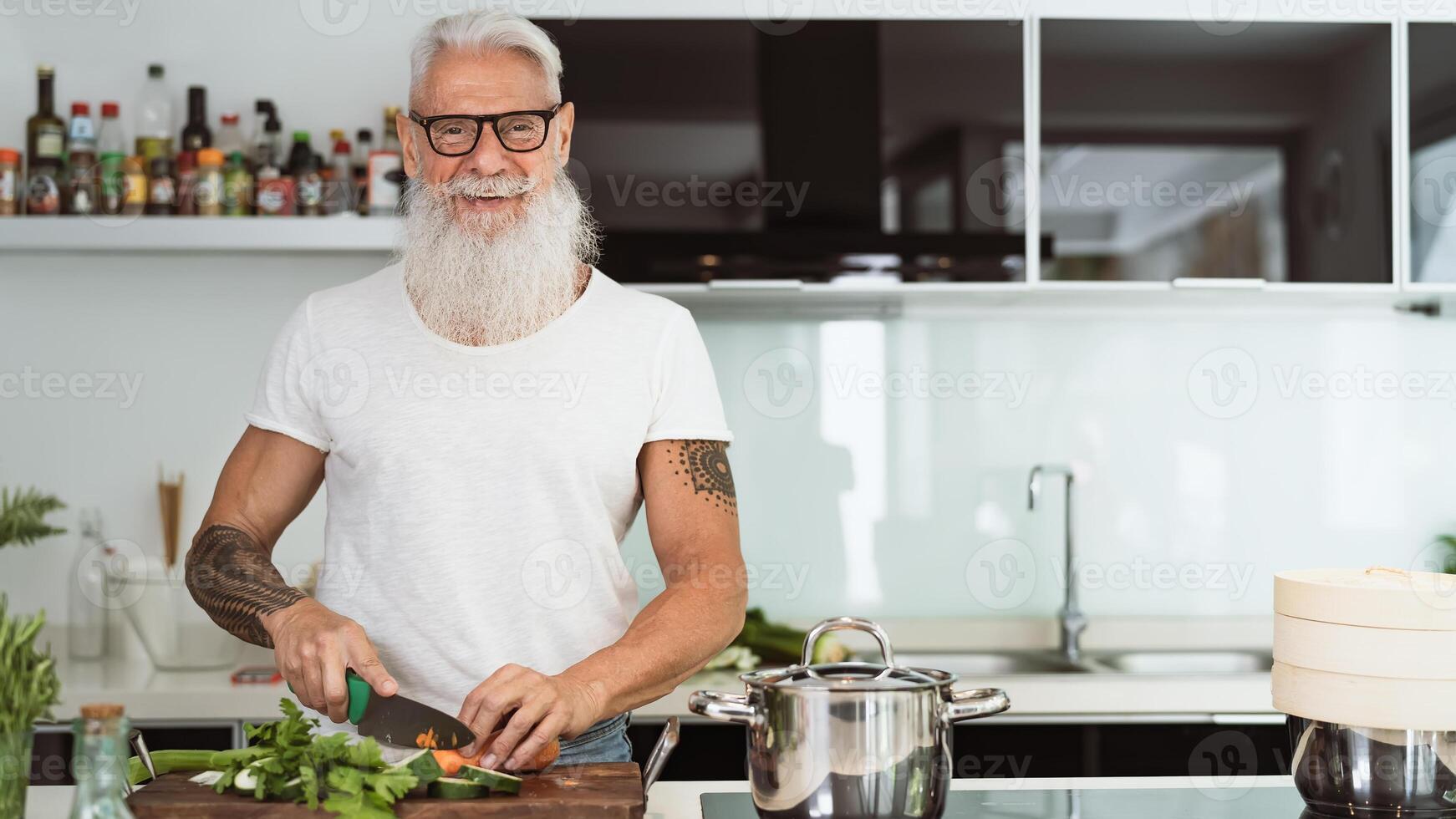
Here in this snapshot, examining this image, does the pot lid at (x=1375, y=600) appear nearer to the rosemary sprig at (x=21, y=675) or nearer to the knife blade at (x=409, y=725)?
the knife blade at (x=409, y=725)

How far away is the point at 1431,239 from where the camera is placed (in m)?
2.45

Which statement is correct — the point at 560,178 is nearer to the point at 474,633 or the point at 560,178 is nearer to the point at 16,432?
the point at 474,633

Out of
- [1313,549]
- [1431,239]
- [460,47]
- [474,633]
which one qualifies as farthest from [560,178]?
[1313,549]

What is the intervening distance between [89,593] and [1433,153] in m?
2.90

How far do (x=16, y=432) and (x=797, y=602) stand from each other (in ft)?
5.84

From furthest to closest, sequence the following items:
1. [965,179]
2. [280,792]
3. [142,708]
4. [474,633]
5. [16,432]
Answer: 1. [16,432]
2. [965,179]
3. [142,708]
4. [474,633]
5. [280,792]

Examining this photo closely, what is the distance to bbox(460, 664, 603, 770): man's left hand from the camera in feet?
3.61

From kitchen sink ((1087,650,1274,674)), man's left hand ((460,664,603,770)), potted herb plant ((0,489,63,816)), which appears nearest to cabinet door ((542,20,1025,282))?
kitchen sink ((1087,650,1274,674))
